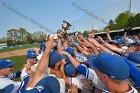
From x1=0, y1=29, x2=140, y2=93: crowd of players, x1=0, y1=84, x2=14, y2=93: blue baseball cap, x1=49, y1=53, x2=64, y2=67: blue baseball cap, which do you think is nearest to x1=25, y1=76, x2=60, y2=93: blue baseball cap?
x1=0, y1=29, x2=140, y2=93: crowd of players

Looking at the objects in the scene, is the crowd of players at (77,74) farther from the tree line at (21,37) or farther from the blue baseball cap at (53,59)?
the tree line at (21,37)

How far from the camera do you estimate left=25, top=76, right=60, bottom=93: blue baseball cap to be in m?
3.07

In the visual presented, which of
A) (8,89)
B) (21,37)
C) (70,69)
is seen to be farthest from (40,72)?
(21,37)

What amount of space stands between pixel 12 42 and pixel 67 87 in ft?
278

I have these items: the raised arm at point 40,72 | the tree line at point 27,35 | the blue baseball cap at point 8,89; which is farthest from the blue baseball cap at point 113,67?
the tree line at point 27,35

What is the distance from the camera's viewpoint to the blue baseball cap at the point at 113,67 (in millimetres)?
3070

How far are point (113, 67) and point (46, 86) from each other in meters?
0.71

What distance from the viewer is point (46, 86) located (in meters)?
3.10

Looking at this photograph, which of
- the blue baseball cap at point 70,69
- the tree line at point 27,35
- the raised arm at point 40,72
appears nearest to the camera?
the raised arm at point 40,72

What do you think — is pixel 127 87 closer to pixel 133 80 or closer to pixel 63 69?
pixel 133 80

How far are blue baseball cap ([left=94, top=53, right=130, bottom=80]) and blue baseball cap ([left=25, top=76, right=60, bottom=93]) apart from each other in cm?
50

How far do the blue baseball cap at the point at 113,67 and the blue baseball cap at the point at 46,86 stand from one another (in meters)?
0.50

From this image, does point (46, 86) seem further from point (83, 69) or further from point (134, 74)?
point (83, 69)

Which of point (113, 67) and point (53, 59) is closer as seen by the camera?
point (113, 67)
